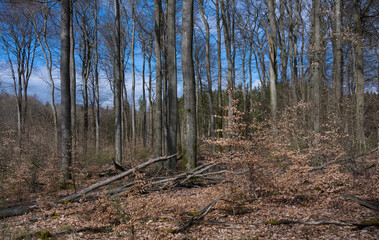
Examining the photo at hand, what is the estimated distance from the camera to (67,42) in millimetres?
9141

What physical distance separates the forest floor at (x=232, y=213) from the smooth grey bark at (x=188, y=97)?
2.01m

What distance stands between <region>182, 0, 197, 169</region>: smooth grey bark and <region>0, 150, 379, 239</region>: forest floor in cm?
201

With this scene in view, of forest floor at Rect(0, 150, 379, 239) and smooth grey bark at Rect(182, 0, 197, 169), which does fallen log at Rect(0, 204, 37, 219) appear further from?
smooth grey bark at Rect(182, 0, 197, 169)

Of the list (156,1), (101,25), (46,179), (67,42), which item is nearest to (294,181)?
(46,179)

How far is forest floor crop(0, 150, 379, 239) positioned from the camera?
3738 millimetres

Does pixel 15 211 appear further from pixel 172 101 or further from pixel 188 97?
pixel 172 101

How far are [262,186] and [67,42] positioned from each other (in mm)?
8547

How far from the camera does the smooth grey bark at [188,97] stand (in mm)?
8188

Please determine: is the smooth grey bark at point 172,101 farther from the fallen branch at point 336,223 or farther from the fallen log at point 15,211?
the fallen branch at point 336,223

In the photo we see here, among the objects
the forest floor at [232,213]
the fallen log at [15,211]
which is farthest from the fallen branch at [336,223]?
the fallen log at [15,211]

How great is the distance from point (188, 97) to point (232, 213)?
4.52m

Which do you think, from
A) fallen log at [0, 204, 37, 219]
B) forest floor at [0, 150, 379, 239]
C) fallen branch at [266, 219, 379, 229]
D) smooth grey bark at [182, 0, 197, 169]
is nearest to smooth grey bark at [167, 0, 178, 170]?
smooth grey bark at [182, 0, 197, 169]

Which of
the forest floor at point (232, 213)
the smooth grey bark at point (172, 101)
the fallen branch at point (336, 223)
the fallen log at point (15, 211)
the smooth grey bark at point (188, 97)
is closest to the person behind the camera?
the fallen branch at point (336, 223)

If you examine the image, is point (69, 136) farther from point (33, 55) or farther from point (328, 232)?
point (33, 55)
